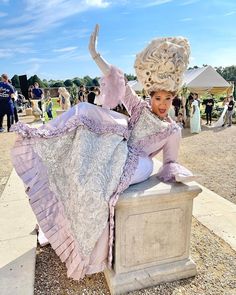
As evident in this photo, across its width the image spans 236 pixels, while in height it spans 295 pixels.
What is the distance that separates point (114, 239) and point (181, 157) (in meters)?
5.18

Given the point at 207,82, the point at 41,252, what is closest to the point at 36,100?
the point at 207,82

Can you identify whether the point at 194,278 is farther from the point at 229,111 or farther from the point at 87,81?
the point at 87,81

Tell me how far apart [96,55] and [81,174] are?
3.16 feet

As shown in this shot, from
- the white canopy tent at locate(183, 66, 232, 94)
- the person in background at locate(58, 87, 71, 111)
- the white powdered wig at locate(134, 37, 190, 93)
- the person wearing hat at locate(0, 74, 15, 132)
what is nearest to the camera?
the white powdered wig at locate(134, 37, 190, 93)

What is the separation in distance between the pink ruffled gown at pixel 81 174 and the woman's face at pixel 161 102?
304mm

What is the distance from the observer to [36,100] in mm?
13828

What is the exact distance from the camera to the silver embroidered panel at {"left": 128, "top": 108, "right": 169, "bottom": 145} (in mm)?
2352

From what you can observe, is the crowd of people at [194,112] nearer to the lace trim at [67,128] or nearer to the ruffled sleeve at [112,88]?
the ruffled sleeve at [112,88]

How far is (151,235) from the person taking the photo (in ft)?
7.25

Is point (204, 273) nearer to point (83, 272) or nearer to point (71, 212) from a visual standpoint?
point (83, 272)

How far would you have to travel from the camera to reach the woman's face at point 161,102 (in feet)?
7.73

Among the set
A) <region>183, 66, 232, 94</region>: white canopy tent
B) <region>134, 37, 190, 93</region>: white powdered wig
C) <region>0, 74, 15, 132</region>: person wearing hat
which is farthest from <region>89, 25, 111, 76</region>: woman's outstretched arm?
<region>183, 66, 232, 94</region>: white canopy tent

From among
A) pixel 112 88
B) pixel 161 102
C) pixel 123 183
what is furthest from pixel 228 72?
pixel 123 183

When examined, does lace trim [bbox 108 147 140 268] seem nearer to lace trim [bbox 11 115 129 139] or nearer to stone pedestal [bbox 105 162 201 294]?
stone pedestal [bbox 105 162 201 294]
